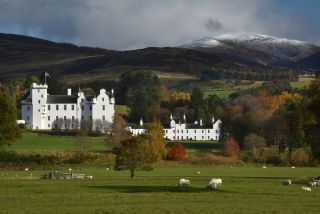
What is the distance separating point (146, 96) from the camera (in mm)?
191125

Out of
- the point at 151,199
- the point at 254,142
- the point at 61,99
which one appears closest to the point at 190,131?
the point at 61,99

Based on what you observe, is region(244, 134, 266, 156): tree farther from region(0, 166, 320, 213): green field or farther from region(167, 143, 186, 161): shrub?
region(0, 166, 320, 213): green field

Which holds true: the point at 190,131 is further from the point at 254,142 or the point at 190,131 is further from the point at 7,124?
the point at 7,124

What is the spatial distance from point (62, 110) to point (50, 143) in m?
40.2

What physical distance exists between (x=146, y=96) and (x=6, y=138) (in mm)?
123960

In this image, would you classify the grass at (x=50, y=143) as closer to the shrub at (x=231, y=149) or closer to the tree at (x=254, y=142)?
the shrub at (x=231, y=149)

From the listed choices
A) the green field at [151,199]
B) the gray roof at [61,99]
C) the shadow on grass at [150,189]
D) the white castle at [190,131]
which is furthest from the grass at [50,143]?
the green field at [151,199]

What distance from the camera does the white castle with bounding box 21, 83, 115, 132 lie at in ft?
545

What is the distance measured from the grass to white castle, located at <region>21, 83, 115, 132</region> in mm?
17821

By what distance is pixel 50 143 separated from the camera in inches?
5049

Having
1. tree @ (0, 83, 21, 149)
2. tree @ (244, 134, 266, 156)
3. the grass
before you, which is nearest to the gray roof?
the grass

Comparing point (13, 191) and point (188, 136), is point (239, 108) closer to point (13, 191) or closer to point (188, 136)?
point (188, 136)

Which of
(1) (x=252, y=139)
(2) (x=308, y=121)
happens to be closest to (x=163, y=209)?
(2) (x=308, y=121)

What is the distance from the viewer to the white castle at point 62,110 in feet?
545
